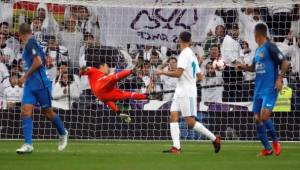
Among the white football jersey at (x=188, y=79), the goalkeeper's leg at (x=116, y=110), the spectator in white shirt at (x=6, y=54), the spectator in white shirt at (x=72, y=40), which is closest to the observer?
the white football jersey at (x=188, y=79)

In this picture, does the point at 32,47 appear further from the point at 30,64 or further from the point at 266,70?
the point at 266,70

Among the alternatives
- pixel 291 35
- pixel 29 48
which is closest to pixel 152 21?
pixel 291 35

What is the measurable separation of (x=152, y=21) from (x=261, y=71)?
846 centimetres

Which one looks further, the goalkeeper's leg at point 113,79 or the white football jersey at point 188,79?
the goalkeeper's leg at point 113,79

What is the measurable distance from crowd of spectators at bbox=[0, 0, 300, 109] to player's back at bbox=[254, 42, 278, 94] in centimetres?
698

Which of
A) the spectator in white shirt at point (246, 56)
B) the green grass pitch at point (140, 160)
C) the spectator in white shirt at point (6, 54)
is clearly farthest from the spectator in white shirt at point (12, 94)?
the spectator in white shirt at point (246, 56)

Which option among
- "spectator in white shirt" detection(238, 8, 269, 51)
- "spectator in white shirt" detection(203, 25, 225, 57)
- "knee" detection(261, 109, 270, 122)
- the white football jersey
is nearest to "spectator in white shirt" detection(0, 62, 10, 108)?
"spectator in white shirt" detection(203, 25, 225, 57)

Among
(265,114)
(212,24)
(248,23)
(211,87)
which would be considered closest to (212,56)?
(211,87)

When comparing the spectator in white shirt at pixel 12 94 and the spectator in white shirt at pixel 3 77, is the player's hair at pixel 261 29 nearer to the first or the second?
the spectator in white shirt at pixel 12 94

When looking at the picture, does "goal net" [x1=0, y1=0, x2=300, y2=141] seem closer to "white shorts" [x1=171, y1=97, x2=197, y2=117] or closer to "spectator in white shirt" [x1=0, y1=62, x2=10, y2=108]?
"spectator in white shirt" [x1=0, y1=62, x2=10, y2=108]

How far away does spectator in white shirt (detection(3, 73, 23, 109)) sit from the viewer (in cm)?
2061

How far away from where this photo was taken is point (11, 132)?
20.4 metres

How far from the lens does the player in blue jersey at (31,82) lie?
14.1 m

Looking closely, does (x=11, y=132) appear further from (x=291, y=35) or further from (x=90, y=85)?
(x=291, y=35)
